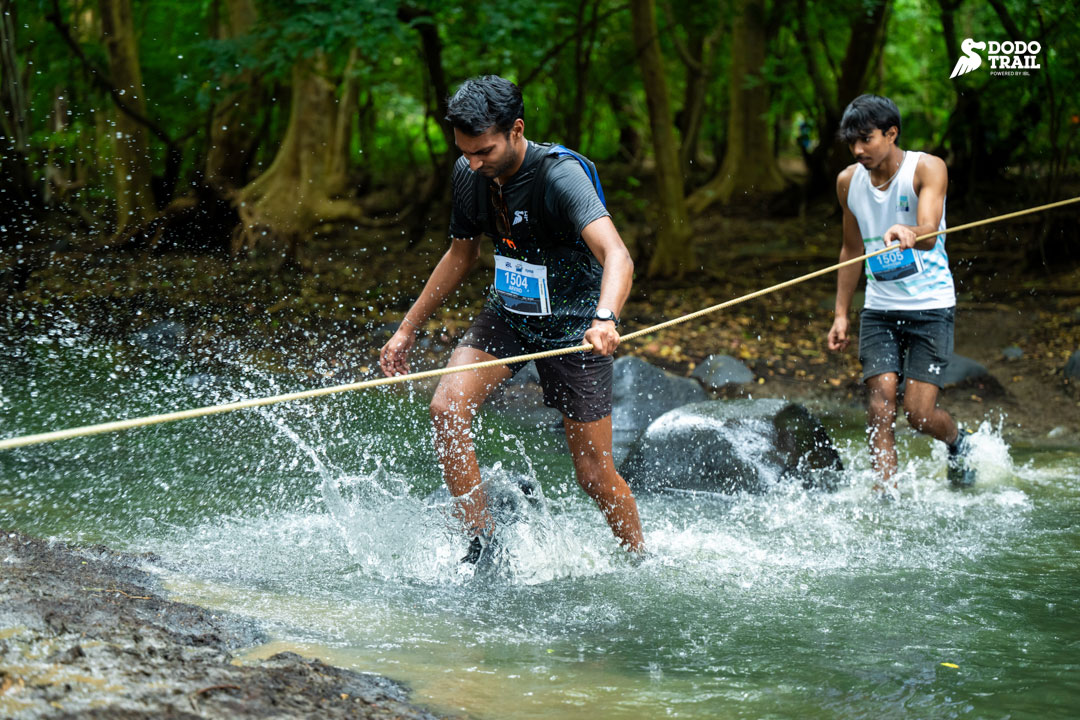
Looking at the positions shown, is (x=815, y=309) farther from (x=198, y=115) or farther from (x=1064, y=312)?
(x=198, y=115)

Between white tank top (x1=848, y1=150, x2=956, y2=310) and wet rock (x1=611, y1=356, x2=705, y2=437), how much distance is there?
2.68 m

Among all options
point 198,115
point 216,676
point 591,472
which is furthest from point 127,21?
point 216,676

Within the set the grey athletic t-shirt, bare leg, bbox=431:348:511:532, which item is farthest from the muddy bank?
the grey athletic t-shirt

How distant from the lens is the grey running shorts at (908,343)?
525 centimetres

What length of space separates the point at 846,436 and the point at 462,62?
9.28 m

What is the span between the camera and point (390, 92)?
743 inches

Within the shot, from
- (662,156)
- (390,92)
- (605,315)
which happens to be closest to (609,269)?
(605,315)

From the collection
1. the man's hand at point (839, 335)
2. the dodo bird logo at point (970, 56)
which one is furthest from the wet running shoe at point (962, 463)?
the dodo bird logo at point (970, 56)

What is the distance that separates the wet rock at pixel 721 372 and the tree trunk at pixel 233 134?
24.5ft

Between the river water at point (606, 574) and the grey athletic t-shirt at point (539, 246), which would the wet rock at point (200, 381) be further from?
the grey athletic t-shirt at point (539, 246)

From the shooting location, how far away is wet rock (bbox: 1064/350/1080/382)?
845 centimetres

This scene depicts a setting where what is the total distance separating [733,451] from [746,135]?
467 inches

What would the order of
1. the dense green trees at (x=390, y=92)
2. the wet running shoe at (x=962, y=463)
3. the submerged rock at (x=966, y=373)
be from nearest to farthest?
the wet running shoe at (x=962, y=463) < the submerged rock at (x=966, y=373) < the dense green trees at (x=390, y=92)

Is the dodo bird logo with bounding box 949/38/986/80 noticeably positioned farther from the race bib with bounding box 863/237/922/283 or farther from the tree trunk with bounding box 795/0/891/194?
the race bib with bounding box 863/237/922/283
